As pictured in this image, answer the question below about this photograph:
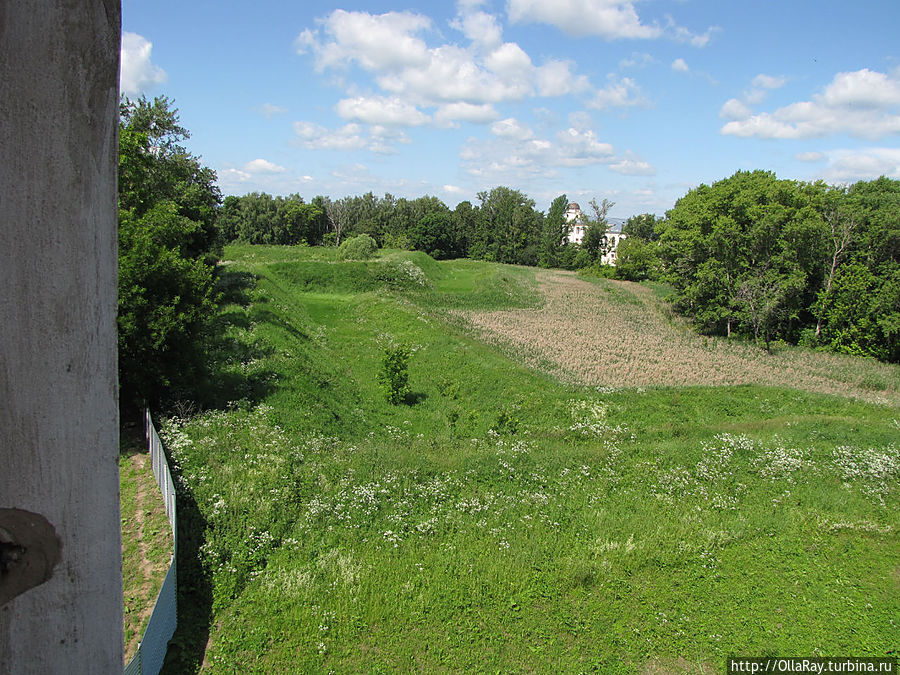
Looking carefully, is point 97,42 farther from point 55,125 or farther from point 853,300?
point 853,300

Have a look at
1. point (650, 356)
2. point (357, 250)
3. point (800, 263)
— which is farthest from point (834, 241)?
point (357, 250)

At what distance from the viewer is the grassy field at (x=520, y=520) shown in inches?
324

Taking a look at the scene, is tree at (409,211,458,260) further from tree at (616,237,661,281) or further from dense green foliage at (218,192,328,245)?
tree at (616,237,661,281)

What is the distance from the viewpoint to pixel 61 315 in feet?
4.60

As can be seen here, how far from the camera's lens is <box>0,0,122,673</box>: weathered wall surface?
4.35 ft

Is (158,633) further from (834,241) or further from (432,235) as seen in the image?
(432,235)

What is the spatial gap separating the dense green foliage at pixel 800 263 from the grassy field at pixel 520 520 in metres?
16.2

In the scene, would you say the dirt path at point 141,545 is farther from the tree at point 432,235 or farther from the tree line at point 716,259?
the tree at point 432,235

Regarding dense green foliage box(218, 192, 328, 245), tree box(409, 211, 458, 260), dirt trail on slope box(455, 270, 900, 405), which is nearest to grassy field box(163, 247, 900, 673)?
dirt trail on slope box(455, 270, 900, 405)

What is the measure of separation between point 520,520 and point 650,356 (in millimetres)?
22502

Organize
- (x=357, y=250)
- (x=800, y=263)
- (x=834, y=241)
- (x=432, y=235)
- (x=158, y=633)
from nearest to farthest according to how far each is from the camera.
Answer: (x=158, y=633) → (x=800, y=263) → (x=834, y=241) → (x=357, y=250) → (x=432, y=235)

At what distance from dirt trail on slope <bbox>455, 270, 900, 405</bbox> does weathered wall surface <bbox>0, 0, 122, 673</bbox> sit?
23.9 metres

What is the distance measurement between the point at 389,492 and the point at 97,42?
11.5 metres

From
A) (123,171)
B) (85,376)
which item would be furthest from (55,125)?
(123,171)
